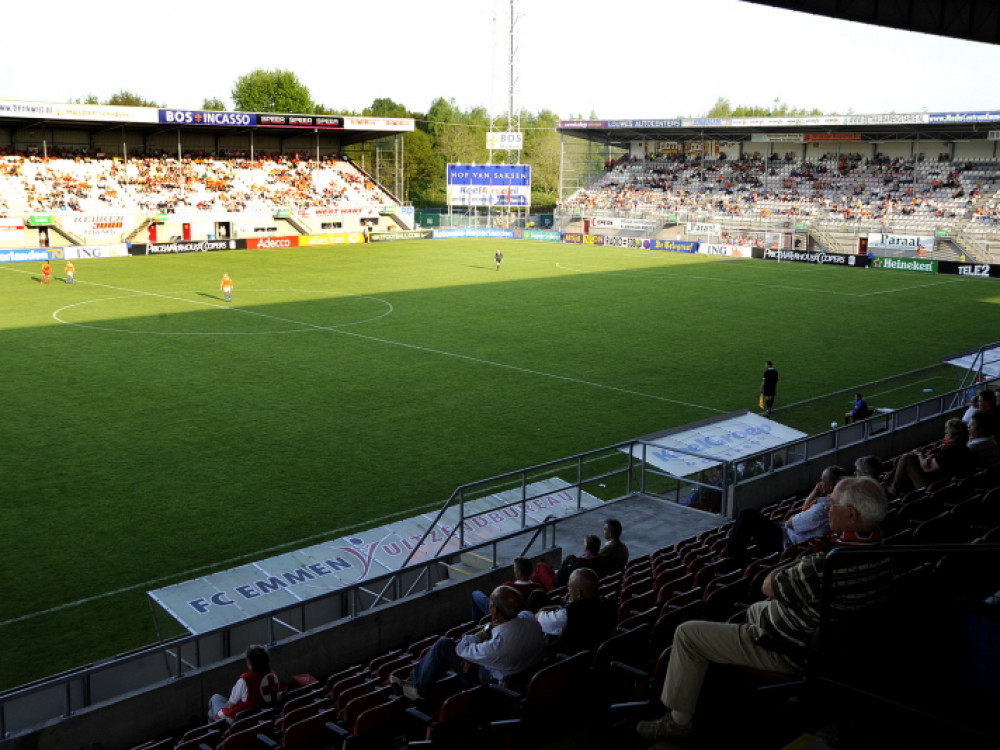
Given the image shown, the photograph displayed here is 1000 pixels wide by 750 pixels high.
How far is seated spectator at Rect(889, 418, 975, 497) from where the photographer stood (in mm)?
10922

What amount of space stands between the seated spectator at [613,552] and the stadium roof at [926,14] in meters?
12.8

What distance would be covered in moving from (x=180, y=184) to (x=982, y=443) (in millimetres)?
60787

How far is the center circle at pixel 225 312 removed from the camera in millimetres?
31873

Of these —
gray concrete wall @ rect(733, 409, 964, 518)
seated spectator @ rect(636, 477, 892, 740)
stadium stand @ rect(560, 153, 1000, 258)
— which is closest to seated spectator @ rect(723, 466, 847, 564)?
seated spectator @ rect(636, 477, 892, 740)

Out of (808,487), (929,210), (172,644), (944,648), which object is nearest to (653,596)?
(944,648)

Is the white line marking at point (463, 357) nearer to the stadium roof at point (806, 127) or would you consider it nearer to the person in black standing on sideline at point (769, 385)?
the person in black standing on sideline at point (769, 385)

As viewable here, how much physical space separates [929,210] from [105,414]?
182 feet


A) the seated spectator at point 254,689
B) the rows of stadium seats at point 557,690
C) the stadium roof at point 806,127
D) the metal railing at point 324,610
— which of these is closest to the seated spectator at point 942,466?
the metal railing at point 324,610

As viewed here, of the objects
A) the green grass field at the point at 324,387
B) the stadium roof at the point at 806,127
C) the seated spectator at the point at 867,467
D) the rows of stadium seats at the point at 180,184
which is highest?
the stadium roof at the point at 806,127

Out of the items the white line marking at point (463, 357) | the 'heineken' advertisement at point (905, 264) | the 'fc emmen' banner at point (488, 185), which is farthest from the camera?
the 'fc emmen' banner at point (488, 185)

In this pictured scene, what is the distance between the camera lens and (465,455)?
18.7 m

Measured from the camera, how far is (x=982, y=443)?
1141 centimetres

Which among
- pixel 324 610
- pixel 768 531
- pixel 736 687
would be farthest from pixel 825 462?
pixel 736 687

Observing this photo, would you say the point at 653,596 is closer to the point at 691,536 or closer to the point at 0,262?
the point at 691,536
